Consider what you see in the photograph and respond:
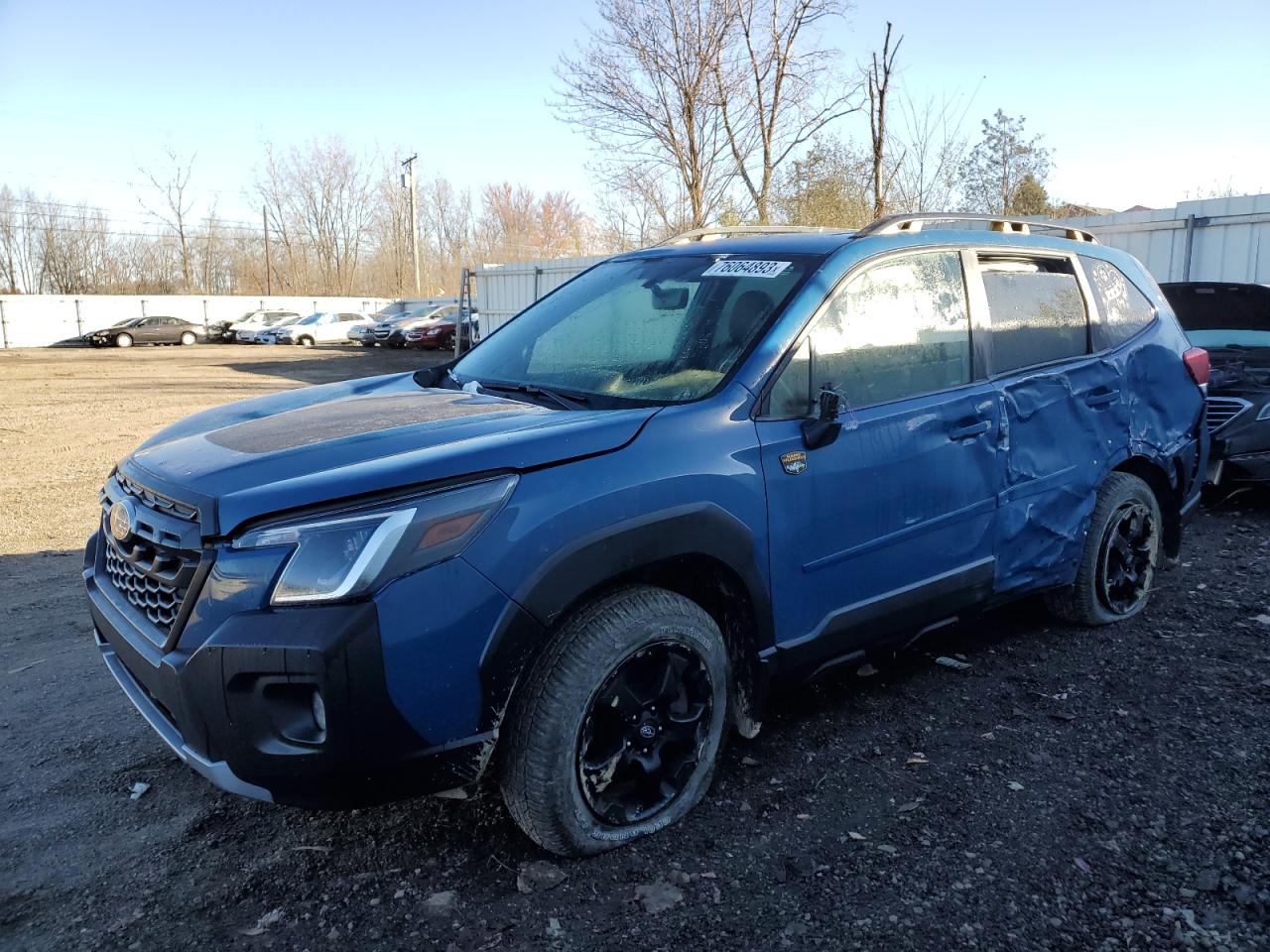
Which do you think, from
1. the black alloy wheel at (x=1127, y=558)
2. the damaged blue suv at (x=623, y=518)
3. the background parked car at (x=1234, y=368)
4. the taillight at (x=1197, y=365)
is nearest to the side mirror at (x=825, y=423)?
the damaged blue suv at (x=623, y=518)

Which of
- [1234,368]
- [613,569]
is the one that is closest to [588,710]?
[613,569]

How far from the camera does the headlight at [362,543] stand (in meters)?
2.28

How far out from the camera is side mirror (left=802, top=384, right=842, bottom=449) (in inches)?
117

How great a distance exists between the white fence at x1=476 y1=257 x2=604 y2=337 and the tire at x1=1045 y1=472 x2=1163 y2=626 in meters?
15.0

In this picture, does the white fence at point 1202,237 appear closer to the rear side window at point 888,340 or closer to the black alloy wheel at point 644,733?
the rear side window at point 888,340

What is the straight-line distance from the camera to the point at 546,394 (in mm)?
3266

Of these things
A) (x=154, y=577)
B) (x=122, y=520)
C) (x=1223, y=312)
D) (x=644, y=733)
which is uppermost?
(x=1223, y=312)

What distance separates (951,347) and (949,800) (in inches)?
64.8

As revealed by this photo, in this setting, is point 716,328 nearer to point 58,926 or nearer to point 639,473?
point 639,473

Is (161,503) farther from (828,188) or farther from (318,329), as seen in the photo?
(318,329)

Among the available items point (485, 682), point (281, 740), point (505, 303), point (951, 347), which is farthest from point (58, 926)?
point (505, 303)

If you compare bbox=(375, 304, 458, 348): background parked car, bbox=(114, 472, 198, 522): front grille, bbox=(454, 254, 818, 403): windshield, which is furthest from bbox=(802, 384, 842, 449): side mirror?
bbox=(375, 304, 458, 348): background parked car

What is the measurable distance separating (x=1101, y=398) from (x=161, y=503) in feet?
12.3

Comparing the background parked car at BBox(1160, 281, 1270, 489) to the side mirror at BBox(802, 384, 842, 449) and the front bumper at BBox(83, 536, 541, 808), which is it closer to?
the side mirror at BBox(802, 384, 842, 449)
